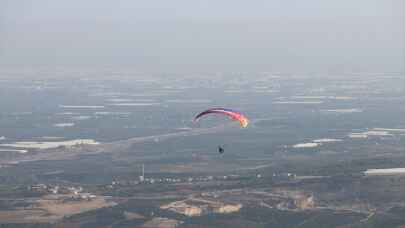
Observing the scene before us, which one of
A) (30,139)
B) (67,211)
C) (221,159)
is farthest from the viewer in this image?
(30,139)

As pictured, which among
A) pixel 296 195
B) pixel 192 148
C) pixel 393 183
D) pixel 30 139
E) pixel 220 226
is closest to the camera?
pixel 220 226

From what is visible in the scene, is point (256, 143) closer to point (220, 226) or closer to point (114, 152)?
point (114, 152)

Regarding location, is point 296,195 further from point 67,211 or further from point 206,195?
point 67,211

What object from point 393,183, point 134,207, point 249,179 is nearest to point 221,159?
point 249,179

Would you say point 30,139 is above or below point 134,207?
above

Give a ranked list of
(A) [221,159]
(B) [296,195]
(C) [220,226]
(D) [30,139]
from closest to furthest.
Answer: (C) [220,226], (B) [296,195], (A) [221,159], (D) [30,139]

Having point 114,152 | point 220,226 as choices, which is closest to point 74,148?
point 114,152

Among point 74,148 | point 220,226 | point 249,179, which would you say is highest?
point 74,148

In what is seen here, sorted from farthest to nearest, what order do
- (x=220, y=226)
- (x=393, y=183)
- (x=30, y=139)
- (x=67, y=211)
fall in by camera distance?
1. (x=30, y=139)
2. (x=393, y=183)
3. (x=67, y=211)
4. (x=220, y=226)

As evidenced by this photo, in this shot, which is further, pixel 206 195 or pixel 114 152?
pixel 114 152
